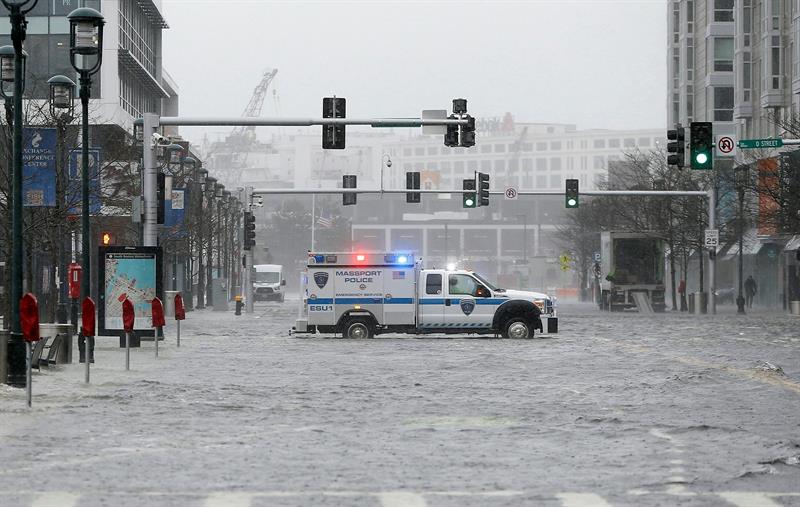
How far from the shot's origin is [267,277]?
102 meters

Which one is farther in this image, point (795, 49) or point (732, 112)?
point (732, 112)

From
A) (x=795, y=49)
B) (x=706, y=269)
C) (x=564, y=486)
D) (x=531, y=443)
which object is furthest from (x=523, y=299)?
(x=706, y=269)

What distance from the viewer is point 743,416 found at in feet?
57.3

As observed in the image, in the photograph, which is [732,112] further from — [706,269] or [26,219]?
[26,219]

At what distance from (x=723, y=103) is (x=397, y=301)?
179 ft

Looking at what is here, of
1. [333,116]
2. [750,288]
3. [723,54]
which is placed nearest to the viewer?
[333,116]

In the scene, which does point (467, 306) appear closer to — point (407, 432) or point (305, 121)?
point (305, 121)

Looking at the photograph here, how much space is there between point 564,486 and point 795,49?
62.5 m

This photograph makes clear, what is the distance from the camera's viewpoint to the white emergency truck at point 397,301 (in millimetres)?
40094

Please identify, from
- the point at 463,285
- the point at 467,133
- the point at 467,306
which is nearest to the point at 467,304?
the point at 467,306

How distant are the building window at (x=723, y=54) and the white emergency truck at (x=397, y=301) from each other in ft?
175

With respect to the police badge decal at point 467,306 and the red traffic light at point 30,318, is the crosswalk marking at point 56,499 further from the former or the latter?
the police badge decal at point 467,306

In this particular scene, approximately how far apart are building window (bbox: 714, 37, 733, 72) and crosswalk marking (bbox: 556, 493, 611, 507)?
269 ft

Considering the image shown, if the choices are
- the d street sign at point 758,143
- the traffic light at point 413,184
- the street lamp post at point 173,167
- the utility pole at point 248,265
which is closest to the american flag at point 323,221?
the street lamp post at point 173,167
